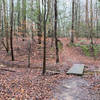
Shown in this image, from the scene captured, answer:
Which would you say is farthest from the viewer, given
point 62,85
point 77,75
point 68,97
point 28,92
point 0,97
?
point 77,75

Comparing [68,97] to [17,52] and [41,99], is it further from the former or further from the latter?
[17,52]

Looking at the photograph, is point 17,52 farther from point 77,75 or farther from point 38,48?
point 77,75

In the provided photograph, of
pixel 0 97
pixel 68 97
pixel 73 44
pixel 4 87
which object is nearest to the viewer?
pixel 0 97

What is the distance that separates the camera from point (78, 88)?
258 inches

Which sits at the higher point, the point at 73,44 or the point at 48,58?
the point at 73,44

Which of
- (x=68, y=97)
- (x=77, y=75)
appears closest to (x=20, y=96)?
(x=68, y=97)

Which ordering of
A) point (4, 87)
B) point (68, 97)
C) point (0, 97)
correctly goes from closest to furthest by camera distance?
1. point (0, 97)
2. point (68, 97)
3. point (4, 87)

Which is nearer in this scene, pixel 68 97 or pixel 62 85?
pixel 68 97

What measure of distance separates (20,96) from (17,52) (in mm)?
12335

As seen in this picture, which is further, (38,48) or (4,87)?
(38,48)

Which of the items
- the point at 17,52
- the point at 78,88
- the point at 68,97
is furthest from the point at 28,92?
the point at 17,52

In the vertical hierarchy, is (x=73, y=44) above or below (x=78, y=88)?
above

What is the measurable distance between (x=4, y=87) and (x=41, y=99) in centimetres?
211

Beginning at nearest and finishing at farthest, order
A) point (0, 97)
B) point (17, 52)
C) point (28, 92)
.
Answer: point (0, 97) → point (28, 92) → point (17, 52)
